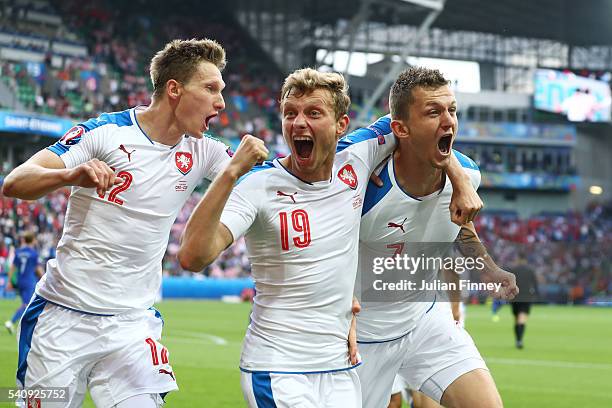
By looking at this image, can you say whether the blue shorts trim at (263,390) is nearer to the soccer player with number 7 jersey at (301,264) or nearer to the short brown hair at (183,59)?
the soccer player with number 7 jersey at (301,264)

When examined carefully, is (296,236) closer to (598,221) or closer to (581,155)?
(598,221)

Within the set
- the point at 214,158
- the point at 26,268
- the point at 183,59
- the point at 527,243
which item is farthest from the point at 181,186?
the point at 527,243

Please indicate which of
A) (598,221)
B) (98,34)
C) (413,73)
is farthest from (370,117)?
(413,73)

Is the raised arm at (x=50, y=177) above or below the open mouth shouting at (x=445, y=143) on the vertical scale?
below

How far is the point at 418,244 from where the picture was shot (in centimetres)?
579

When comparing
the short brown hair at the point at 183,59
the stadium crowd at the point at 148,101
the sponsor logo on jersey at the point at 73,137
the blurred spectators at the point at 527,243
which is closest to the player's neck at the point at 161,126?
the short brown hair at the point at 183,59

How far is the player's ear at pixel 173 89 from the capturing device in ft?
18.2

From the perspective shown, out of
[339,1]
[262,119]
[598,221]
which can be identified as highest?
[339,1]

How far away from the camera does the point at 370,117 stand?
184ft

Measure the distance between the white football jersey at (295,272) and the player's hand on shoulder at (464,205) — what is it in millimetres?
682

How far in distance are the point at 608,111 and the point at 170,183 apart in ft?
199

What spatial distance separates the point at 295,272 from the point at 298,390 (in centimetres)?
56

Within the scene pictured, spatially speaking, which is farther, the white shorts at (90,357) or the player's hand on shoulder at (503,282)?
the player's hand on shoulder at (503,282)

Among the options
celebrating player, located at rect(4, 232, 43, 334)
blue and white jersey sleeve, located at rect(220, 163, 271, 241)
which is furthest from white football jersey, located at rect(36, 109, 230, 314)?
celebrating player, located at rect(4, 232, 43, 334)
